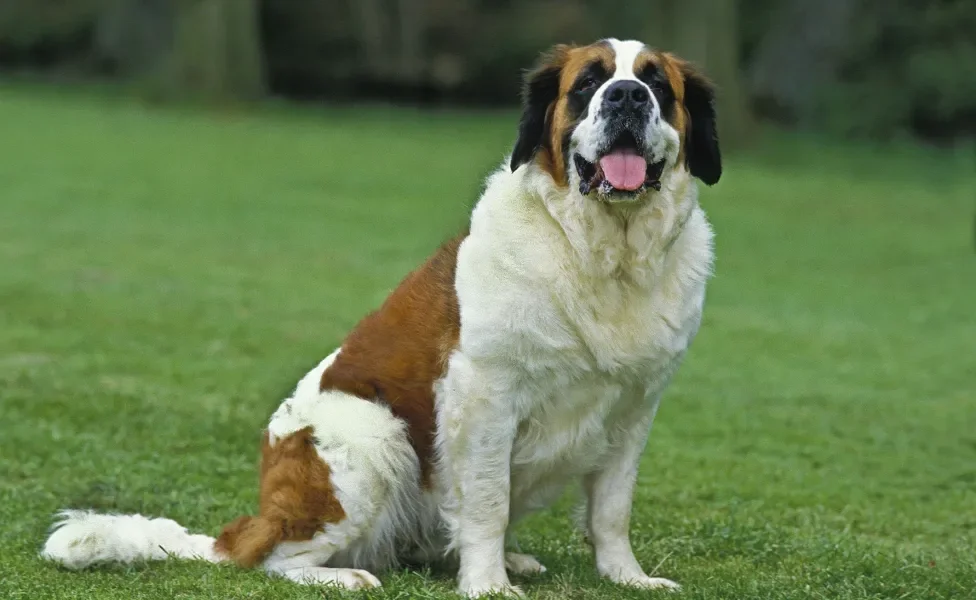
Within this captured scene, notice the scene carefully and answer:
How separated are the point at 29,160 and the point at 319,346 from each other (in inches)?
465

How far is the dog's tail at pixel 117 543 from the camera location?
5332 millimetres

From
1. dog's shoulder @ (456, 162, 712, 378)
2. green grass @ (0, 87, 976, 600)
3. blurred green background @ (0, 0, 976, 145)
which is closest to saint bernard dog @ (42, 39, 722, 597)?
dog's shoulder @ (456, 162, 712, 378)

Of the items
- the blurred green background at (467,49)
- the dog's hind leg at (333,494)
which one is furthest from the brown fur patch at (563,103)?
the blurred green background at (467,49)

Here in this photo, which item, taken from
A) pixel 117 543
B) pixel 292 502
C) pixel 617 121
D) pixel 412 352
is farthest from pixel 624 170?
pixel 117 543

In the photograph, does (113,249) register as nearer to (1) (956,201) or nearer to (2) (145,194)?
(2) (145,194)

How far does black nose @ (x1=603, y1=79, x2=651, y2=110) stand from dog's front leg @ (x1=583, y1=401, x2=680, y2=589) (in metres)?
1.13

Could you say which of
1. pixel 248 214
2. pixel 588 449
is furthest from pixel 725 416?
pixel 248 214

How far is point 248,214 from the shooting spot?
59.7 feet

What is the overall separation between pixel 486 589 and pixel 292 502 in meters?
0.79

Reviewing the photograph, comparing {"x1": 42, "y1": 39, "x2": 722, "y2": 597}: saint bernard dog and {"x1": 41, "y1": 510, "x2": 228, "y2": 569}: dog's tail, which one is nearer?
{"x1": 42, "y1": 39, "x2": 722, "y2": 597}: saint bernard dog

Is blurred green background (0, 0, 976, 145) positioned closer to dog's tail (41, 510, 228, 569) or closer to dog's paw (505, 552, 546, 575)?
dog's paw (505, 552, 546, 575)

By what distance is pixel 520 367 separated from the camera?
5008 millimetres

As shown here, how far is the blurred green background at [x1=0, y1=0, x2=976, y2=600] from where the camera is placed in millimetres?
6652

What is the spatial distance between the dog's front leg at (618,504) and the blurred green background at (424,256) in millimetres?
209
